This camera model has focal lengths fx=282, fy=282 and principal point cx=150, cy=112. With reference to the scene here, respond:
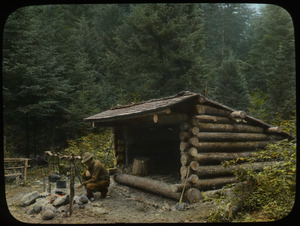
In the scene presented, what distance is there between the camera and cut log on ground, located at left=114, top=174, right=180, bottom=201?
6879mm

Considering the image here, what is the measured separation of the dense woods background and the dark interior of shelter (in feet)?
10.3

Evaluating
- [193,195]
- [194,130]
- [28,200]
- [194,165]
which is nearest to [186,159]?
[194,165]

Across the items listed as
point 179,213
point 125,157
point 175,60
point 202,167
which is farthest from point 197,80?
point 179,213

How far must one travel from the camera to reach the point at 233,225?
Answer: 3.19m

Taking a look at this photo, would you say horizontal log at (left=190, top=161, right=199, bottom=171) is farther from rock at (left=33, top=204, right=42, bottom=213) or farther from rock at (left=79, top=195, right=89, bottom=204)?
rock at (left=33, top=204, right=42, bottom=213)

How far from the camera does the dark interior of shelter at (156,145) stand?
10.2 meters

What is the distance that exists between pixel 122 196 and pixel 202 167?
8.63ft

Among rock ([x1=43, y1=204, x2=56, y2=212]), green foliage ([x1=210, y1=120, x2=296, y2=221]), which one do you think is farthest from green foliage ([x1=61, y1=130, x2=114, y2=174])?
green foliage ([x1=210, y1=120, x2=296, y2=221])

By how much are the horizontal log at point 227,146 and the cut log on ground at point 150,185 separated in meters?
1.25

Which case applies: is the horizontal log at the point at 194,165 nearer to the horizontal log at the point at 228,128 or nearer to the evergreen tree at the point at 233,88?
the horizontal log at the point at 228,128

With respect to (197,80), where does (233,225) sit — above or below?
below

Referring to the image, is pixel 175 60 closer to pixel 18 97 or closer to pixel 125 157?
pixel 125 157

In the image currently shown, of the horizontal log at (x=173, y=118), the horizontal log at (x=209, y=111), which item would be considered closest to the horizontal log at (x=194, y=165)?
the horizontal log at (x=173, y=118)

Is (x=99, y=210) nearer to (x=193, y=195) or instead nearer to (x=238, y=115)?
(x=193, y=195)
